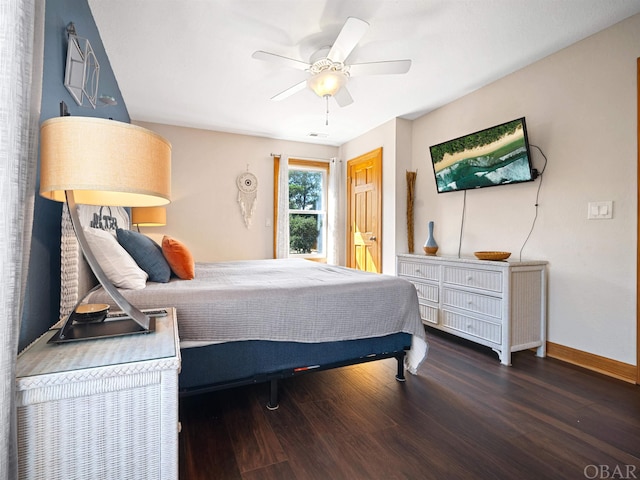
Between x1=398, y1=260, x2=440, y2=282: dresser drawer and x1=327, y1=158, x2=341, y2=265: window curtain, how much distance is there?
1694mm

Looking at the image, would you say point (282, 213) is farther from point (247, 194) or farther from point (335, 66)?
point (335, 66)

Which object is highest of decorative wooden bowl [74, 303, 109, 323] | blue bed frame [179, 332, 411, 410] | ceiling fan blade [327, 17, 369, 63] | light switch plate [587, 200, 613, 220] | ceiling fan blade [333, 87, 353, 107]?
ceiling fan blade [327, 17, 369, 63]

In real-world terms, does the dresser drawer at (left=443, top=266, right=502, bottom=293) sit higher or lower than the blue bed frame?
higher

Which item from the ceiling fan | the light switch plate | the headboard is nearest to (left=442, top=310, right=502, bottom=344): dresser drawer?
the light switch plate

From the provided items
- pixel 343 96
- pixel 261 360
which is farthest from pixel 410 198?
pixel 261 360

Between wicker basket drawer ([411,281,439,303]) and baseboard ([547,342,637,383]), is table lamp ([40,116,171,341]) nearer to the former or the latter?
wicker basket drawer ([411,281,439,303])

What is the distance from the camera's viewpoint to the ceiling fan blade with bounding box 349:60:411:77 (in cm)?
226

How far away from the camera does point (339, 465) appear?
1400 mm

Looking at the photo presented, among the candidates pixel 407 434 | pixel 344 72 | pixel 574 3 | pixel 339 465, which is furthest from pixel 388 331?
pixel 574 3

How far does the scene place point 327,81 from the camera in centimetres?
249

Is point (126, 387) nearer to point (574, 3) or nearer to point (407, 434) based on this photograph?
point (407, 434)

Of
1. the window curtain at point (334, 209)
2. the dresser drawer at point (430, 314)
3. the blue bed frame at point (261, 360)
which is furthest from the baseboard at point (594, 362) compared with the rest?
the window curtain at point (334, 209)

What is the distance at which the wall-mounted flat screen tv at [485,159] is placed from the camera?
277 centimetres

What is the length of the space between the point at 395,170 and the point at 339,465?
3455 mm
